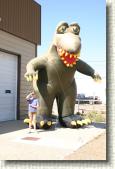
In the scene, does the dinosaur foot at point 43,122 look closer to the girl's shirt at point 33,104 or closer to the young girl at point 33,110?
the young girl at point 33,110

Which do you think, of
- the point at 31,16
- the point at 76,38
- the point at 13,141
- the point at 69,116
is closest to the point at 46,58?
the point at 76,38

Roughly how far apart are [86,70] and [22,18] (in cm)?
431

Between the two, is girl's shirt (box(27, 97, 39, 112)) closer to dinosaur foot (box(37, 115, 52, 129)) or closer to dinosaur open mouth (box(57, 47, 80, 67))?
dinosaur foot (box(37, 115, 52, 129))

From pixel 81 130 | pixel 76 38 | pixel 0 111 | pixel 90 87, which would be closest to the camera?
pixel 76 38

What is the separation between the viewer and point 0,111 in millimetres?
12586

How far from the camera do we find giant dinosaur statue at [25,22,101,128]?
30.7 feet

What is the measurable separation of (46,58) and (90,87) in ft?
48.5

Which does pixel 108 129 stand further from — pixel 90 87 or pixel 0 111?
pixel 90 87

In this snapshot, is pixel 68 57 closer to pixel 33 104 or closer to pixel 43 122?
→ pixel 33 104

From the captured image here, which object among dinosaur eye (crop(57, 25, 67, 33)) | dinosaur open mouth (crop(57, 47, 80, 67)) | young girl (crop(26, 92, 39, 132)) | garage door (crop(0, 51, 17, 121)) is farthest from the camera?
garage door (crop(0, 51, 17, 121))

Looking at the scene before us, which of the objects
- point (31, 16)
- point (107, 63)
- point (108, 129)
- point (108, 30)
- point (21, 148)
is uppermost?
point (31, 16)

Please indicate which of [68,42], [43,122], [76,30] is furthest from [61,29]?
[43,122]

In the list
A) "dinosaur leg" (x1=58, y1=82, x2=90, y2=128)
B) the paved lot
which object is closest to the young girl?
the paved lot

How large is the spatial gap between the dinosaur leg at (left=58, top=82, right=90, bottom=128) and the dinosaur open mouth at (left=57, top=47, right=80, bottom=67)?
1.21 m
